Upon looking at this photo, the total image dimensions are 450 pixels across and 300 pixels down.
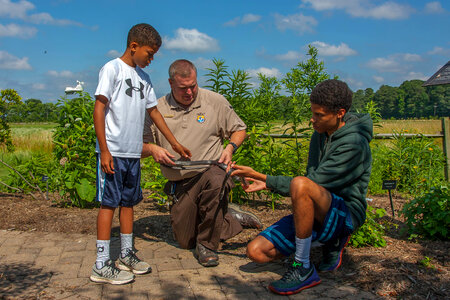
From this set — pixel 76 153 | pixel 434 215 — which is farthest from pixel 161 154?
pixel 434 215

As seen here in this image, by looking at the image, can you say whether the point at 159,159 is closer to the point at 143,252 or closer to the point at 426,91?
the point at 143,252

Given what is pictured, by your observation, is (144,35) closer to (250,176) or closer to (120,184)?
(120,184)

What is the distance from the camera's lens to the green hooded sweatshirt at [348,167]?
290 cm

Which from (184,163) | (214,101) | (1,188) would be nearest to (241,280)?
(184,163)

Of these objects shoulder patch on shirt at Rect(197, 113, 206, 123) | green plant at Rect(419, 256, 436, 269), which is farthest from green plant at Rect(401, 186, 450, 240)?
shoulder patch on shirt at Rect(197, 113, 206, 123)

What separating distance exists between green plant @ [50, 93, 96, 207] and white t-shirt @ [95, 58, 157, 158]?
225 cm

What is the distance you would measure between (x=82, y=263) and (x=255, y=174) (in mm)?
1748

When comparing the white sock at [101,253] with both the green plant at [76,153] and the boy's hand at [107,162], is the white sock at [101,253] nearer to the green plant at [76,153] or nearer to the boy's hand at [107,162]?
the boy's hand at [107,162]

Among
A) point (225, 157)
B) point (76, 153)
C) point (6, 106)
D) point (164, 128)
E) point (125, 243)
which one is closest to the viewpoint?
point (125, 243)

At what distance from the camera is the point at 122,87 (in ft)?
10.3

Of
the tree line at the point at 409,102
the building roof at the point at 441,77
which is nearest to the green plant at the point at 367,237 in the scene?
the building roof at the point at 441,77

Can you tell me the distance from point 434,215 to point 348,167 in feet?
4.96

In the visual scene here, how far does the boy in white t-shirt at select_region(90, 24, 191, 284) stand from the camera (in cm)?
301

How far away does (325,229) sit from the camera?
2.94 metres
